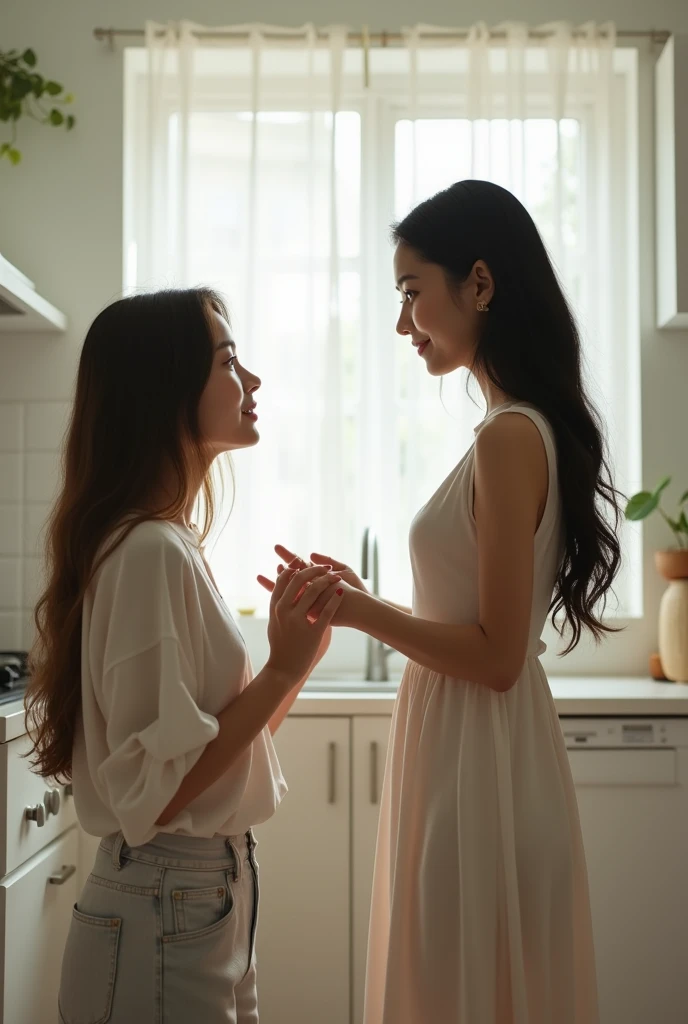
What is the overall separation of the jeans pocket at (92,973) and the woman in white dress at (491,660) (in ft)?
1.32

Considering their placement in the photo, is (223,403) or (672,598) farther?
(672,598)

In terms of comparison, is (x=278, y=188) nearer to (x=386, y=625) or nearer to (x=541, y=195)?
(x=541, y=195)

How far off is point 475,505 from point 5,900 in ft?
3.96

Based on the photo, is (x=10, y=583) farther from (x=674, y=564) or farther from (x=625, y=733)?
(x=674, y=564)

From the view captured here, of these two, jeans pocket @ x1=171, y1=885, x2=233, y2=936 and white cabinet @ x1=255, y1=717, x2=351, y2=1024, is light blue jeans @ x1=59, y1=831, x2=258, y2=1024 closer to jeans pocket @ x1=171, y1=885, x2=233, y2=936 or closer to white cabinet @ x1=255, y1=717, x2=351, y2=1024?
jeans pocket @ x1=171, y1=885, x2=233, y2=936

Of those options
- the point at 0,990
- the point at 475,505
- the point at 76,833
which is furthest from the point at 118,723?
Answer: the point at 76,833

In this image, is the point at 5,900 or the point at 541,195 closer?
the point at 5,900

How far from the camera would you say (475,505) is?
130 cm

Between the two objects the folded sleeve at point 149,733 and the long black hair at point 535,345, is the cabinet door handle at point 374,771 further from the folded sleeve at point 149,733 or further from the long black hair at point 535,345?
the folded sleeve at point 149,733

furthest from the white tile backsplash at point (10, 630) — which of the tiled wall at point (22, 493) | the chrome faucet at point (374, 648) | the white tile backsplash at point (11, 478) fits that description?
the chrome faucet at point (374, 648)

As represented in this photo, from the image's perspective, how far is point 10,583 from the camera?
2.73 metres

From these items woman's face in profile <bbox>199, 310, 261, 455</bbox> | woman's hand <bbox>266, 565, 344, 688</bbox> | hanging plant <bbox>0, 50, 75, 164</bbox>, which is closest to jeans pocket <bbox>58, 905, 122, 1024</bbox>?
woman's hand <bbox>266, 565, 344, 688</bbox>

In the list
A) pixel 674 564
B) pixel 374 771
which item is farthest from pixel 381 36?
pixel 374 771

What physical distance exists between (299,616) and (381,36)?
2.21 metres
